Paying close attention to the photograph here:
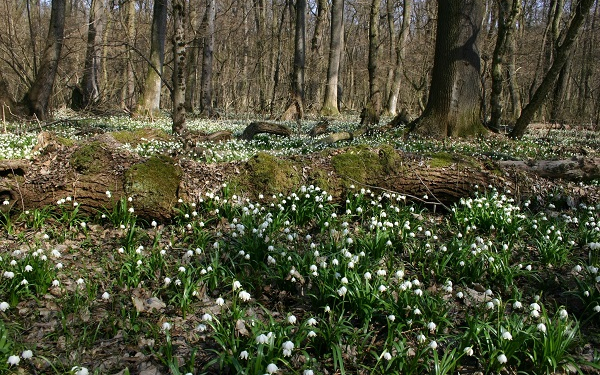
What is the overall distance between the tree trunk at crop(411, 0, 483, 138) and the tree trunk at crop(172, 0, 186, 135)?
604 cm

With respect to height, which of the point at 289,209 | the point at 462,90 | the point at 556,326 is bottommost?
the point at 556,326

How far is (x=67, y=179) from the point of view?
5.11 metres

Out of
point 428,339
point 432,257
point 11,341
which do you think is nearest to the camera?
point 11,341

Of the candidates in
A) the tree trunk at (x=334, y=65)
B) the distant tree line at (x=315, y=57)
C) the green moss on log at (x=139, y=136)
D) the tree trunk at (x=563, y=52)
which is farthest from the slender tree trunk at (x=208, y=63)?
the tree trunk at (x=563, y=52)

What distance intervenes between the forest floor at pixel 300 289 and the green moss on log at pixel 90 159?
488 millimetres

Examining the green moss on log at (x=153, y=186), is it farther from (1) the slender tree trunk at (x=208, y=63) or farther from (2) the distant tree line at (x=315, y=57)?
(1) the slender tree trunk at (x=208, y=63)

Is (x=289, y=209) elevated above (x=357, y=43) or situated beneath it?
Answer: situated beneath

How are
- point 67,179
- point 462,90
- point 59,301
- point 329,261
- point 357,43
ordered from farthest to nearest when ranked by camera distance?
point 357,43, point 462,90, point 67,179, point 329,261, point 59,301

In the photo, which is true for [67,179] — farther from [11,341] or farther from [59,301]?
[11,341]

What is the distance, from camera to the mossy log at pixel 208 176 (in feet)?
16.6

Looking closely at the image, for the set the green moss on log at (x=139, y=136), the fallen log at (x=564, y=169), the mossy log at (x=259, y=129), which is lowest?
the fallen log at (x=564, y=169)

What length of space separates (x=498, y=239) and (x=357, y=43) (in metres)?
42.6


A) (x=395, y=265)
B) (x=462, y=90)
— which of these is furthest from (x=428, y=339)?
(x=462, y=90)

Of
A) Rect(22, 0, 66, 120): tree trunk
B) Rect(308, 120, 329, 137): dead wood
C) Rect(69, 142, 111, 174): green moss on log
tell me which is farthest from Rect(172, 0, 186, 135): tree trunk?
Rect(22, 0, 66, 120): tree trunk
